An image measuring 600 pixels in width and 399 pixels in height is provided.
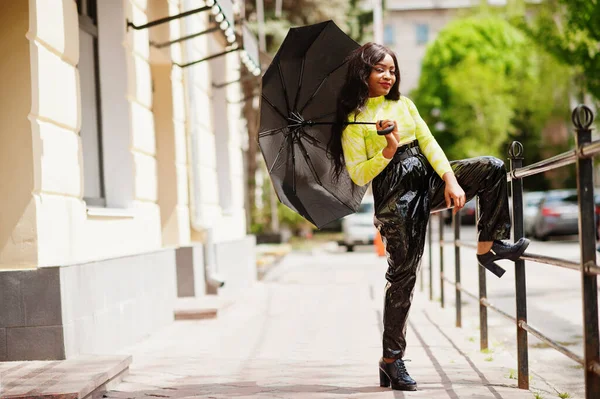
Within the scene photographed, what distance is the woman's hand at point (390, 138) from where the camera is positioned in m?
4.47

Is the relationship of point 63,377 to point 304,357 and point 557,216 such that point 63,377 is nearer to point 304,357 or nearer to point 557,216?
point 304,357

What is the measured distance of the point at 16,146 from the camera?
609 cm

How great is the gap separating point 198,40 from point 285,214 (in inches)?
790

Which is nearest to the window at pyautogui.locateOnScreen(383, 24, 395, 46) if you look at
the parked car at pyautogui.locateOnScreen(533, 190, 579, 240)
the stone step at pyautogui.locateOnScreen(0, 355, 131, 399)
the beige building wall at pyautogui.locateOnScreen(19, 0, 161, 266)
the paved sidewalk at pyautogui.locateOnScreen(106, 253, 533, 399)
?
the parked car at pyautogui.locateOnScreen(533, 190, 579, 240)

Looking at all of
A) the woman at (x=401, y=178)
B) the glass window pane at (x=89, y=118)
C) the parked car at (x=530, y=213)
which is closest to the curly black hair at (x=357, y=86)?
the woman at (x=401, y=178)

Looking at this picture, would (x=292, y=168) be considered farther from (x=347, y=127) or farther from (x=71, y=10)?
(x=71, y=10)

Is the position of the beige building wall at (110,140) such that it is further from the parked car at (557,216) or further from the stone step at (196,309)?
the parked car at (557,216)

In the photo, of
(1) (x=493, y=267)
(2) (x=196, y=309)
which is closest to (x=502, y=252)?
(1) (x=493, y=267)

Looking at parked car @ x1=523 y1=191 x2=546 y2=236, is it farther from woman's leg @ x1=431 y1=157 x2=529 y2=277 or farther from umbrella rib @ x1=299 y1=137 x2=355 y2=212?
woman's leg @ x1=431 y1=157 x2=529 y2=277

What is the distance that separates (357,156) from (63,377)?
221cm

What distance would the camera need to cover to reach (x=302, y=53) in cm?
518

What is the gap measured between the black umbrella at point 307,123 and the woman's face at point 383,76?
31cm

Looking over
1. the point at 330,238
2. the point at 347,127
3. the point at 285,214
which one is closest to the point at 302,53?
the point at 347,127

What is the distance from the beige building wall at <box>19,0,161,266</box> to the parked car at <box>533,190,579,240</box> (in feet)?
68.0
